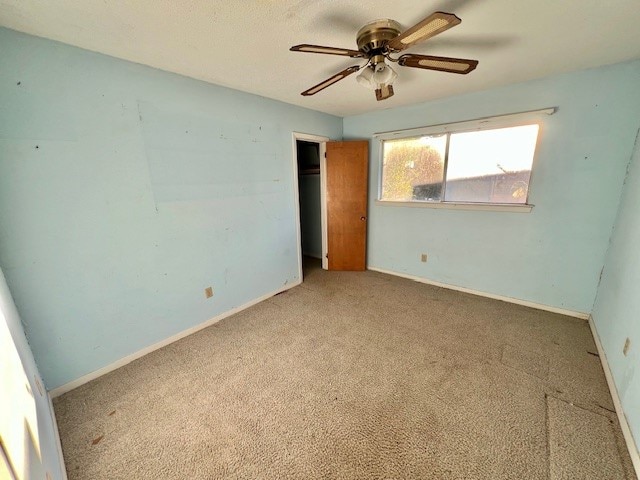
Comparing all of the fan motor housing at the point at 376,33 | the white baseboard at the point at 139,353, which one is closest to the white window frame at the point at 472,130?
the fan motor housing at the point at 376,33

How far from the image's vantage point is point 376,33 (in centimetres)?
146

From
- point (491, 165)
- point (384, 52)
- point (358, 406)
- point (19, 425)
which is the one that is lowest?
point (358, 406)

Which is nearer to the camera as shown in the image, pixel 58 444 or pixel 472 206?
pixel 58 444

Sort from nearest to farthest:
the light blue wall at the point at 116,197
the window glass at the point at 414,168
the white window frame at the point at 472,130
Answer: the light blue wall at the point at 116,197
the white window frame at the point at 472,130
the window glass at the point at 414,168

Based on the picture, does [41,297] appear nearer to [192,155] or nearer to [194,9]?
[192,155]

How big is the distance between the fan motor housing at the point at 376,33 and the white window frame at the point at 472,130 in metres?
1.77

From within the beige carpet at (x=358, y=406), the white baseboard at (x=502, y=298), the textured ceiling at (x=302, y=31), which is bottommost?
the beige carpet at (x=358, y=406)

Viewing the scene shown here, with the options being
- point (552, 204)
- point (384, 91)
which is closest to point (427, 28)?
point (384, 91)

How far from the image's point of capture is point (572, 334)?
224 centimetres

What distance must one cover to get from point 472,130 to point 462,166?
0.40 metres

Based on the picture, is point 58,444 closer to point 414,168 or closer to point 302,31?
point 302,31

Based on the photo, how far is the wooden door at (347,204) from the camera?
11.7 ft

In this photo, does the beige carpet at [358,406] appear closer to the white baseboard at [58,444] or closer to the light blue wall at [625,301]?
the white baseboard at [58,444]

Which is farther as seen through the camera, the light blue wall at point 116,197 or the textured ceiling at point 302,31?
the light blue wall at point 116,197
